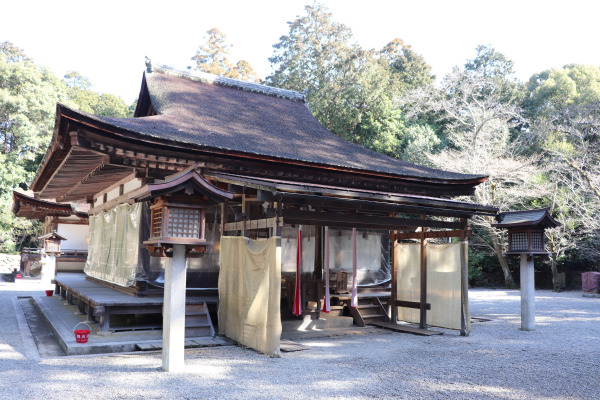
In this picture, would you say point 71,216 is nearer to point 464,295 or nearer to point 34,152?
point 34,152

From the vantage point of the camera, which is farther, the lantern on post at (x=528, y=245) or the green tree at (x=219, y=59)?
the green tree at (x=219, y=59)

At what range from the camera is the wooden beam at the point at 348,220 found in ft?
23.2

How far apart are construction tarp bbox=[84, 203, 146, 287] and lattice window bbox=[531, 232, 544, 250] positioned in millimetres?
7600

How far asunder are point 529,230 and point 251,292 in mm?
5831

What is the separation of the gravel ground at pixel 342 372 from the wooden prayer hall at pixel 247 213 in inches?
21.7

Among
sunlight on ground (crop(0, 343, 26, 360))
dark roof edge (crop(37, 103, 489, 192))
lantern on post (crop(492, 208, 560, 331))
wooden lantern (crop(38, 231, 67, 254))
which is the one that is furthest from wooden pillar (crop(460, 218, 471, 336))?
wooden lantern (crop(38, 231, 67, 254))

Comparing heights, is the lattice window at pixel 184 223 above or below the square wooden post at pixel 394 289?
above

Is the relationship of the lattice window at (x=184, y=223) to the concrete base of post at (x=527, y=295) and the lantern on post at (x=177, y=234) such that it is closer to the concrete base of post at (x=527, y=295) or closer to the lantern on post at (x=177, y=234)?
the lantern on post at (x=177, y=234)

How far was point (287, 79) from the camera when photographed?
30828mm

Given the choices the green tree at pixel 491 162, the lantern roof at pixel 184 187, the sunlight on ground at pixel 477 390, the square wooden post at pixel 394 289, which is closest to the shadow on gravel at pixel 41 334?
the lantern roof at pixel 184 187

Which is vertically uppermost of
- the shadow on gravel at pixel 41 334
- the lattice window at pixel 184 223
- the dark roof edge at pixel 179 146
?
the dark roof edge at pixel 179 146

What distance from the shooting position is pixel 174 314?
18.6ft

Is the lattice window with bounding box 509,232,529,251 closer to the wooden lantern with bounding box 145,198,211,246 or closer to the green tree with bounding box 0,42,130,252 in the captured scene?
the wooden lantern with bounding box 145,198,211,246

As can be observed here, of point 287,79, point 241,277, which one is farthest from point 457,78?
point 241,277
